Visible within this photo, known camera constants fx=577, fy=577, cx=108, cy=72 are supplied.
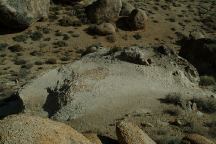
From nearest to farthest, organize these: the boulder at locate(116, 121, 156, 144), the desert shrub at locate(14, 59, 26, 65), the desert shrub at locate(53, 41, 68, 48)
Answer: the boulder at locate(116, 121, 156, 144) < the desert shrub at locate(14, 59, 26, 65) < the desert shrub at locate(53, 41, 68, 48)

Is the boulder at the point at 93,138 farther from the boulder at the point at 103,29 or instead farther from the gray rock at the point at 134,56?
the boulder at the point at 103,29

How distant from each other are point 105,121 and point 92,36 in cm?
2699

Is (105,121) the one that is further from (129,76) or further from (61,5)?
(61,5)

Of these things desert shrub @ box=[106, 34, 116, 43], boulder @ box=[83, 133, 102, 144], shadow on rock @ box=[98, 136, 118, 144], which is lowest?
desert shrub @ box=[106, 34, 116, 43]

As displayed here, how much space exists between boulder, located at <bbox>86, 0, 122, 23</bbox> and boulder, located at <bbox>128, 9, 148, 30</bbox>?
1.42m

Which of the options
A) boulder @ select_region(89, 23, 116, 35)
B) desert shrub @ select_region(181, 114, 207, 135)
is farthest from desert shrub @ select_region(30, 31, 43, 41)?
desert shrub @ select_region(181, 114, 207, 135)

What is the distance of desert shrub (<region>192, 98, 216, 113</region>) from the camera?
22.1 m

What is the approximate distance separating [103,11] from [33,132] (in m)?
35.2

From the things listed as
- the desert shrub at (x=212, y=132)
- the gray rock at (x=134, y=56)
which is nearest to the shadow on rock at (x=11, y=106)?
the gray rock at (x=134, y=56)

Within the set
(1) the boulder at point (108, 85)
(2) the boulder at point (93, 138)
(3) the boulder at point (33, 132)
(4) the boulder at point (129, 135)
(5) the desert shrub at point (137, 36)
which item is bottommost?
(5) the desert shrub at point (137, 36)

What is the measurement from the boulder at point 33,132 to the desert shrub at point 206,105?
8.11m

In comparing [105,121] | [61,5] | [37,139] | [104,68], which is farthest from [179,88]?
[61,5]

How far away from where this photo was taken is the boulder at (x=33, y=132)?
563 inches

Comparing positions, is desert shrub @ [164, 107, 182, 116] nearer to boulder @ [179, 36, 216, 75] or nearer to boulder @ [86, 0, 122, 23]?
boulder @ [179, 36, 216, 75]
